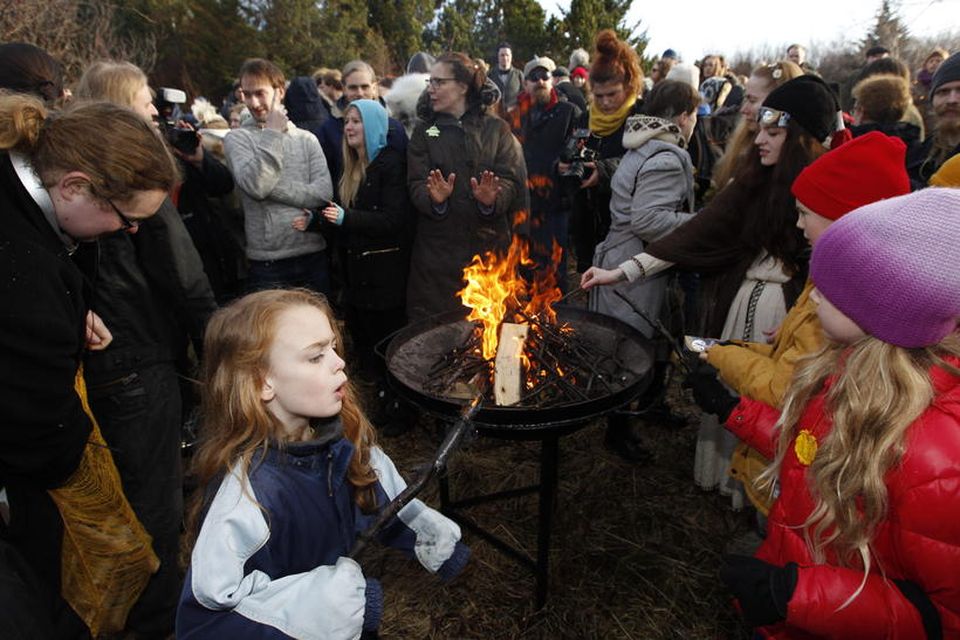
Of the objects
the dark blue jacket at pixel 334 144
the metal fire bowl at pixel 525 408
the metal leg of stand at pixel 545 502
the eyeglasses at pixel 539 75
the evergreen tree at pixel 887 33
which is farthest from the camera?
the evergreen tree at pixel 887 33

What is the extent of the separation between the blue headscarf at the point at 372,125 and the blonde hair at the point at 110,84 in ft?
4.98

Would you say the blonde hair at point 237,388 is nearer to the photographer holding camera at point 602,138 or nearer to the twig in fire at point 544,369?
the twig in fire at point 544,369

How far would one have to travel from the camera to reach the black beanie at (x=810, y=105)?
2850mm

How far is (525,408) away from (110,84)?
2.99 metres

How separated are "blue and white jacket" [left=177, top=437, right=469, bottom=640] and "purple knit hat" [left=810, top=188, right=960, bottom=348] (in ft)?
5.03

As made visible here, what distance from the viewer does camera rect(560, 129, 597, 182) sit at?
4695mm

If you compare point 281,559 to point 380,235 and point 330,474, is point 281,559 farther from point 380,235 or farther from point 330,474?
point 380,235

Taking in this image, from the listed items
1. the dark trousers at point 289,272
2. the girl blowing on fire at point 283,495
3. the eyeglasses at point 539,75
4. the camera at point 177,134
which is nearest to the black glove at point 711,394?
the girl blowing on fire at point 283,495

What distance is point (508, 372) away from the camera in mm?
2711

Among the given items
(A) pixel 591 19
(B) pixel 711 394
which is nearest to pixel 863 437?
(B) pixel 711 394

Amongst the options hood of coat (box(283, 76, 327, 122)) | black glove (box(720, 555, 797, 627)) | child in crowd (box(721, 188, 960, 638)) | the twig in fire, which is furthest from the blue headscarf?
black glove (box(720, 555, 797, 627))

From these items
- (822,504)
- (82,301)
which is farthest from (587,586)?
(82,301)

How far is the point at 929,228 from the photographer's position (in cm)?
137

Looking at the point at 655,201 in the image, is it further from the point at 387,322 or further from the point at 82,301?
the point at 82,301
